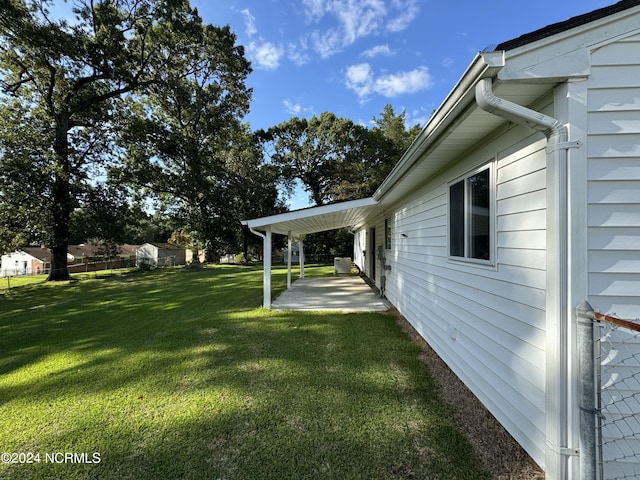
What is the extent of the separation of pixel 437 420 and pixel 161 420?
258 centimetres

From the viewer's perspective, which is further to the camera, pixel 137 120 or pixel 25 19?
pixel 137 120

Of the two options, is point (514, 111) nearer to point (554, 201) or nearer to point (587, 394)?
point (554, 201)

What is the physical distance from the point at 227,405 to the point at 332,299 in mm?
5221

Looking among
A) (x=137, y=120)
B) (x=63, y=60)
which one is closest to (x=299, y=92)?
(x=137, y=120)

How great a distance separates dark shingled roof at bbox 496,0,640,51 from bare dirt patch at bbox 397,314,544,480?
113 inches

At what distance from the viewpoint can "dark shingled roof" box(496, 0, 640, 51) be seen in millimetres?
1799

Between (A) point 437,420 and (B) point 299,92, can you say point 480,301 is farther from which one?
(B) point 299,92

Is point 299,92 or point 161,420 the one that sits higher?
point 299,92

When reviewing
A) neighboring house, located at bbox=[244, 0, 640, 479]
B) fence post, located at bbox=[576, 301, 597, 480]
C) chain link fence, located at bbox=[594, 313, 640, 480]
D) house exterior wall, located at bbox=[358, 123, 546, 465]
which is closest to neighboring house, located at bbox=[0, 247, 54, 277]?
house exterior wall, located at bbox=[358, 123, 546, 465]

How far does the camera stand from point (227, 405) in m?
2.89

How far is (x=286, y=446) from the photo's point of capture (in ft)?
7.56

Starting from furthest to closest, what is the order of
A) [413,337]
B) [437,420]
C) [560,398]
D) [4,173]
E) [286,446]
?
1. [4,173]
2. [413,337]
3. [437,420]
4. [286,446]
5. [560,398]

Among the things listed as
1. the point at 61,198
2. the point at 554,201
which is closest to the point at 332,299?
the point at 554,201

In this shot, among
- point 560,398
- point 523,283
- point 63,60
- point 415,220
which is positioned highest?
point 63,60
